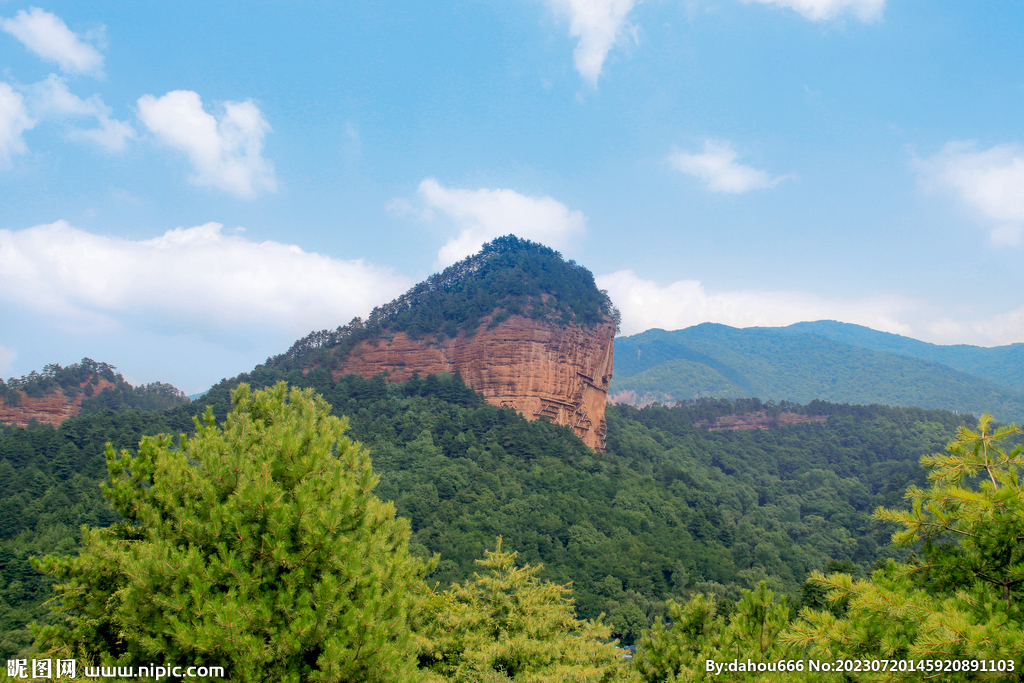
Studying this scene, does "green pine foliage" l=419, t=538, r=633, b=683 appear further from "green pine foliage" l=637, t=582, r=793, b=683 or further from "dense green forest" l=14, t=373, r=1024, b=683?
"green pine foliage" l=637, t=582, r=793, b=683

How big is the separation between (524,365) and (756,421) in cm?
4000

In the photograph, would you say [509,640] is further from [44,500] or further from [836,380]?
[836,380]

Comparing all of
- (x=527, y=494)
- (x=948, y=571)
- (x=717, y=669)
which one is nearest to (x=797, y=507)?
→ (x=527, y=494)

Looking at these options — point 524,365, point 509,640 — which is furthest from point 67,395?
point 509,640

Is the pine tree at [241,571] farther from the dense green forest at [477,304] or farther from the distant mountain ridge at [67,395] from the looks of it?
the distant mountain ridge at [67,395]

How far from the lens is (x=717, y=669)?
8766 millimetres

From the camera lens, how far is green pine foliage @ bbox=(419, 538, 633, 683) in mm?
9258

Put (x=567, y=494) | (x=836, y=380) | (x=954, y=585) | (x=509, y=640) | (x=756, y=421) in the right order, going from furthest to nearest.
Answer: (x=836, y=380), (x=756, y=421), (x=567, y=494), (x=509, y=640), (x=954, y=585)

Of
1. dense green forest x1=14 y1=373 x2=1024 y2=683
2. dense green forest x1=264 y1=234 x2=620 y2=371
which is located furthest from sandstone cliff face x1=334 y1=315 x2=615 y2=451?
dense green forest x1=14 y1=373 x2=1024 y2=683

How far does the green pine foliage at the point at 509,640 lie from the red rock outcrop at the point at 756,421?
218ft

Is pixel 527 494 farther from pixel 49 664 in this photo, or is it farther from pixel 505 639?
pixel 49 664

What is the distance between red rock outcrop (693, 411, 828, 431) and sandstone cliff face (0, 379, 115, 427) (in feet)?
226

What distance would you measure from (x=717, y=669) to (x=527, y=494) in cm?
2941

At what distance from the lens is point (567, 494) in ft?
123
